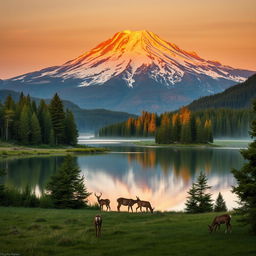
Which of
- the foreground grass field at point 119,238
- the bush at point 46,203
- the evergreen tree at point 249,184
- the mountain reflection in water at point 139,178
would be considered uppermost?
the evergreen tree at point 249,184

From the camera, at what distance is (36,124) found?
122750 millimetres

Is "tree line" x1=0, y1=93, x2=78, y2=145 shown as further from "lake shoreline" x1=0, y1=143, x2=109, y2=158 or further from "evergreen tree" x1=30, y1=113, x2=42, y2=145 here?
"lake shoreline" x1=0, y1=143, x2=109, y2=158

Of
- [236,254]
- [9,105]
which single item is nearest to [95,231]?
[236,254]

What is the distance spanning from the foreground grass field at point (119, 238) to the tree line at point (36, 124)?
314 feet

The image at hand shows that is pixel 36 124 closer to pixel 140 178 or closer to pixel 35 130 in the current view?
pixel 35 130

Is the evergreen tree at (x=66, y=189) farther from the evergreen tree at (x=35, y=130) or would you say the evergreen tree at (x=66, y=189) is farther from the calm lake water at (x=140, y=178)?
the evergreen tree at (x=35, y=130)

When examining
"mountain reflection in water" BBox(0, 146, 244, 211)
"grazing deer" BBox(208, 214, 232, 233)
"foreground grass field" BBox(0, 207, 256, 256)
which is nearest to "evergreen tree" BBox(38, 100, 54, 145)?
"mountain reflection in water" BBox(0, 146, 244, 211)

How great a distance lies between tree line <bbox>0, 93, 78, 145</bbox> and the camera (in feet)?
401

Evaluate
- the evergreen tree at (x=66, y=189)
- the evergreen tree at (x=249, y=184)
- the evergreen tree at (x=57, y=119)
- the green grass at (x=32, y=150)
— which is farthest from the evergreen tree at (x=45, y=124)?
the evergreen tree at (x=249, y=184)

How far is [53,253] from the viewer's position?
18328 millimetres

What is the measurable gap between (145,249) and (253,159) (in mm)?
6372

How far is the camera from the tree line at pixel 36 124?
12238 cm

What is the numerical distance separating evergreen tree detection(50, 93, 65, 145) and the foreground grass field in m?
104

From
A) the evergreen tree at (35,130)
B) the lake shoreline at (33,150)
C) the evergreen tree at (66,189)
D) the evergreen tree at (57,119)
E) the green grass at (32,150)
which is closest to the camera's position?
the evergreen tree at (66,189)
